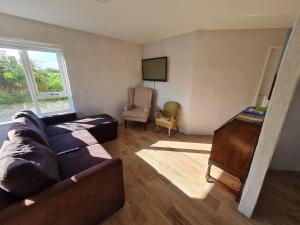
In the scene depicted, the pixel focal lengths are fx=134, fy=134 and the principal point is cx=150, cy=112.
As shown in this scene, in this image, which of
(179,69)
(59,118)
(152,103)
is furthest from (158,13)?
(59,118)

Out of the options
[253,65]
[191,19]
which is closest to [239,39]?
[253,65]

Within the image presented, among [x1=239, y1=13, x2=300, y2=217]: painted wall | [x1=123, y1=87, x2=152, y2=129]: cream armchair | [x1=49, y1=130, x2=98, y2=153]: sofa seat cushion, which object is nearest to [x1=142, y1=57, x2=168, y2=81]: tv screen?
[x1=123, y1=87, x2=152, y2=129]: cream armchair

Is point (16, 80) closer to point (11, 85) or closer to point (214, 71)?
point (11, 85)

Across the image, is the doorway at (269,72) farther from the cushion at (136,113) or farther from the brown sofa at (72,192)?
the brown sofa at (72,192)

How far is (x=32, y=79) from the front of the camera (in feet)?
8.02

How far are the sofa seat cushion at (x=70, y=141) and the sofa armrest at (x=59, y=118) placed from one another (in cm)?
69

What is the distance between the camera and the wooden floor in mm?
1374

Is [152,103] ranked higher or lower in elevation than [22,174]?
lower

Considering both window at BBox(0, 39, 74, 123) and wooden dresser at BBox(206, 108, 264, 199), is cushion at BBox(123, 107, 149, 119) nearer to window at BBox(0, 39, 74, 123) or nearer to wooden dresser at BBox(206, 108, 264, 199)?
window at BBox(0, 39, 74, 123)

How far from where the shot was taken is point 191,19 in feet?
6.97

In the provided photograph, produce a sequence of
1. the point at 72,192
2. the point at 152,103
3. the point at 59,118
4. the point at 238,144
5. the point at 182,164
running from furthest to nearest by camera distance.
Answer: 1. the point at 152,103
2. the point at 59,118
3. the point at 182,164
4. the point at 238,144
5. the point at 72,192

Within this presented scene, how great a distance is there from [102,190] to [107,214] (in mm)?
330

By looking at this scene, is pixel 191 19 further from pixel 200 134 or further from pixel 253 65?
pixel 200 134

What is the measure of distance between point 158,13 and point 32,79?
2.47 metres
